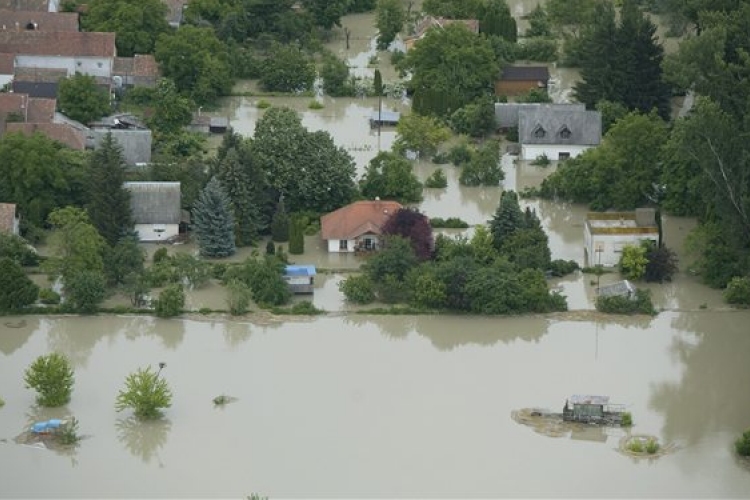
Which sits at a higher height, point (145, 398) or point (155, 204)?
point (155, 204)

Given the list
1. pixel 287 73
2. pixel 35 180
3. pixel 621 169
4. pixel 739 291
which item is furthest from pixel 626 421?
pixel 287 73

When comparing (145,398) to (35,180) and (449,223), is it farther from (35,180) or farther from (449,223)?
(449,223)

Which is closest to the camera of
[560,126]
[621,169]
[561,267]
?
[561,267]

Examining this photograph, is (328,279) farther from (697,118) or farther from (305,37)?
(305,37)

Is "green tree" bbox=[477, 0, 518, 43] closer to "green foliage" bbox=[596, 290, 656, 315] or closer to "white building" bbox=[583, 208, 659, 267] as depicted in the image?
"white building" bbox=[583, 208, 659, 267]

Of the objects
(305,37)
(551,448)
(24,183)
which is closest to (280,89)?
(305,37)

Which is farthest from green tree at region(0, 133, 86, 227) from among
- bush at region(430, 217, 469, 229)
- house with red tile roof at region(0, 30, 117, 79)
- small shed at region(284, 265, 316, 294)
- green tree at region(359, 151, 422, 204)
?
house with red tile roof at region(0, 30, 117, 79)
